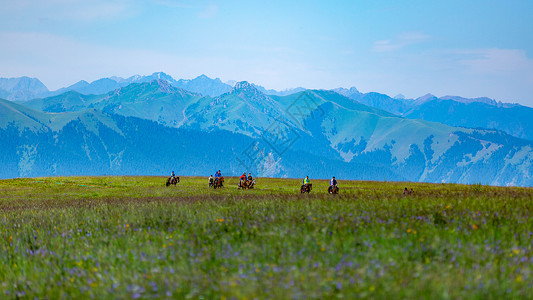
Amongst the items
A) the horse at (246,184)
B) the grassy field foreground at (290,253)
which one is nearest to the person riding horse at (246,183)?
the horse at (246,184)

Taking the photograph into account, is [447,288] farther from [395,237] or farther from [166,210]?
[166,210]

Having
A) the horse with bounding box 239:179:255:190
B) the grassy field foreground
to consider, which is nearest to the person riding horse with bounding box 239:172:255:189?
the horse with bounding box 239:179:255:190

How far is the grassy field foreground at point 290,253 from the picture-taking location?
576 centimetres

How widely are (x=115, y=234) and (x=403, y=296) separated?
7.42m

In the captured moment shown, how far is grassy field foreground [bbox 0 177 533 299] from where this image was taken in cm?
576

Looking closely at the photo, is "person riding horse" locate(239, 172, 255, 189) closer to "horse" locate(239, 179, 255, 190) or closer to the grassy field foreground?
"horse" locate(239, 179, 255, 190)

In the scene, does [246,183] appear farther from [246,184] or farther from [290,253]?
[290,253]

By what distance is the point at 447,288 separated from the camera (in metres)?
5.32

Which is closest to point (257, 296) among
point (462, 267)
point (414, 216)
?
point (462, 267)

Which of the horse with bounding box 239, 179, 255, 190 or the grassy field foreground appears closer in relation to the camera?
the grassy field foreground

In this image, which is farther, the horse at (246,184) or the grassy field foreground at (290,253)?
the horse at (246,184)

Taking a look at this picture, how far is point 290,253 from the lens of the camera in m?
7.18

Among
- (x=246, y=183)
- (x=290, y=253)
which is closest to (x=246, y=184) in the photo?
(x=246, y=183)

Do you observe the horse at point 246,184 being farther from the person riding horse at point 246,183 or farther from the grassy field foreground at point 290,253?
the grassy field foreground at point 290,253
